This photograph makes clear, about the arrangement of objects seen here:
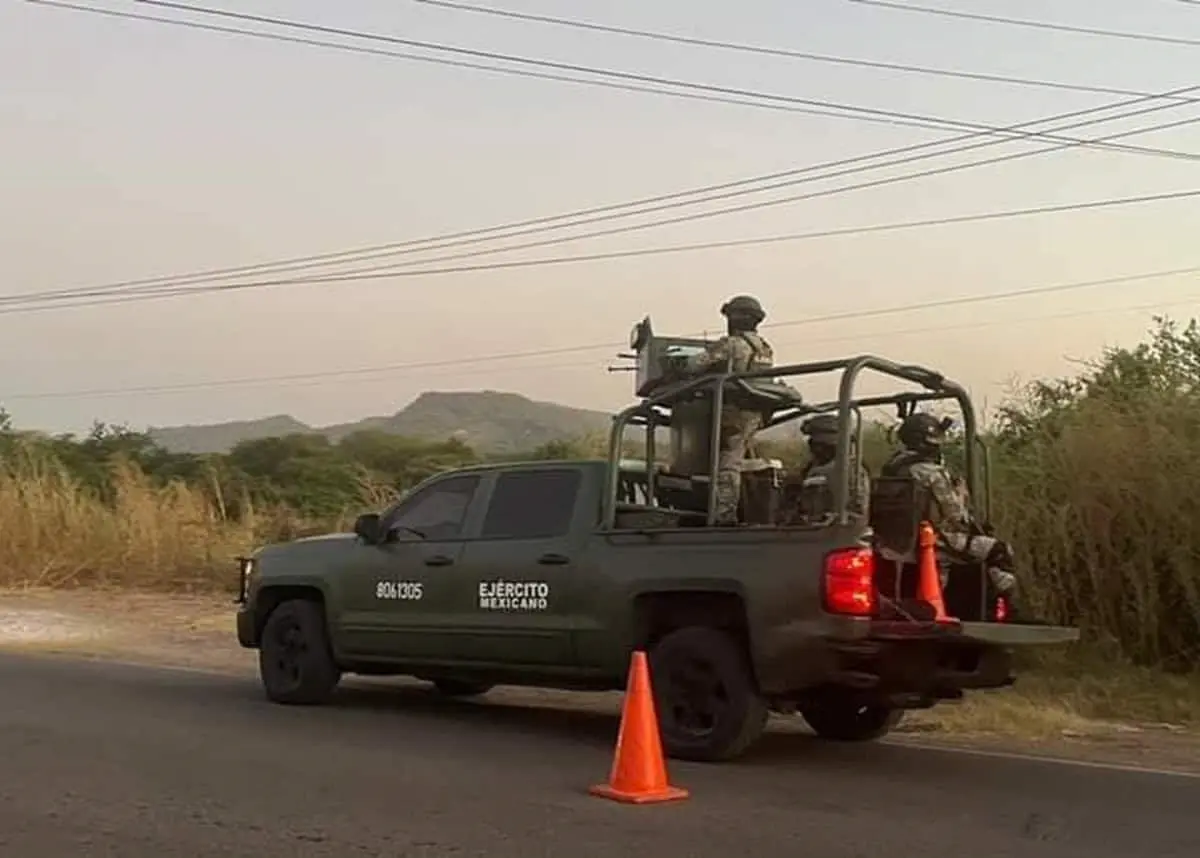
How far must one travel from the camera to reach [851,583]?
374 inches

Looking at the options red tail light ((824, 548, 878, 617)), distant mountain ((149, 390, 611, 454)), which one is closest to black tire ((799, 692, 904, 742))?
red tail light ((824, 548, 878, 617))

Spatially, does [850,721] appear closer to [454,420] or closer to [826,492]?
[826,492]

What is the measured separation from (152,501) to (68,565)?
1.73 m

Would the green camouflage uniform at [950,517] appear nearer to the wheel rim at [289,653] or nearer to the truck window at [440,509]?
the truck window at [440,509]

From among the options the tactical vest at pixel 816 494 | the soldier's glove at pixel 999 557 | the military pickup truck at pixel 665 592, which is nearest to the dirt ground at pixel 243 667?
the military pickup truck at pixel 665 592

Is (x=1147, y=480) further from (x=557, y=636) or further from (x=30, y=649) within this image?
(x=30, y=649)

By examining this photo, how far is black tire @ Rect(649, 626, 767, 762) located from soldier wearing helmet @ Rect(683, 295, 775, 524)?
0.94 m

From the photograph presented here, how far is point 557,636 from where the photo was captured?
11.0m

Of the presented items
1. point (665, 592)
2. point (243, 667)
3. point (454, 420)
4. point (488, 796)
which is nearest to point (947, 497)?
point (665, 592)

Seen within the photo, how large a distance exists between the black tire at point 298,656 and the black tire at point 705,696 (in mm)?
3169

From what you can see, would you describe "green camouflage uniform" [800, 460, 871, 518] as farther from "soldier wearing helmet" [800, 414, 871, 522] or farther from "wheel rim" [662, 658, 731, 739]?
"wheel rim" [662, 658, 731, 739]

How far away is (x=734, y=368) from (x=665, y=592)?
1670 mm

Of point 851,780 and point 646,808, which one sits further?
point 851,780

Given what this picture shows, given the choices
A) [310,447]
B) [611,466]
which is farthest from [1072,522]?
[310,447]
